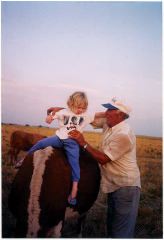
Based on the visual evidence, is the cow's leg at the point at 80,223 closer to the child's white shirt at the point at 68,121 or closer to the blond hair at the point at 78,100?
the child's white shirt at the point at 68,121

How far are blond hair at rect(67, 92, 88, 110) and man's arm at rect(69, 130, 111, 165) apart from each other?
1.13ft

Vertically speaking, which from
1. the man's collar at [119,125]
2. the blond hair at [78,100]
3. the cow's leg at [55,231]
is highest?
the blond hair at [78,100]

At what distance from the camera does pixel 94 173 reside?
16.9ft

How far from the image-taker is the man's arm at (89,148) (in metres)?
5.11

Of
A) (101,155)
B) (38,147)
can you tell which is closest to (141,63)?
(101,155)

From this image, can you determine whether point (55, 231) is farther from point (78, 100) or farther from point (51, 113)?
point (78, 100)

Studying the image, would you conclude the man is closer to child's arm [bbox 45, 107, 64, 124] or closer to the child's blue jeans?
the child's blue jeans

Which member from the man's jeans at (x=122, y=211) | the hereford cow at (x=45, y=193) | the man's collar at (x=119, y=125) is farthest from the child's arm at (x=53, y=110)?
the man's jeans at (x=122, y=211)

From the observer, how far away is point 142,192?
17.2 ft

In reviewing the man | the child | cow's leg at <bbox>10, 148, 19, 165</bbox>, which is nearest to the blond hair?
the child

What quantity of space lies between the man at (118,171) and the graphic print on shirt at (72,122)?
→ 0.07 meters

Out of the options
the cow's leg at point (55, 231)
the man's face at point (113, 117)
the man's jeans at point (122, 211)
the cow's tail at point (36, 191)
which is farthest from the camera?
the man's face at point (113, 117)

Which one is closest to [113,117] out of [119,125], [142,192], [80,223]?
[119,125]

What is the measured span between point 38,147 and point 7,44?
1.39 metres
